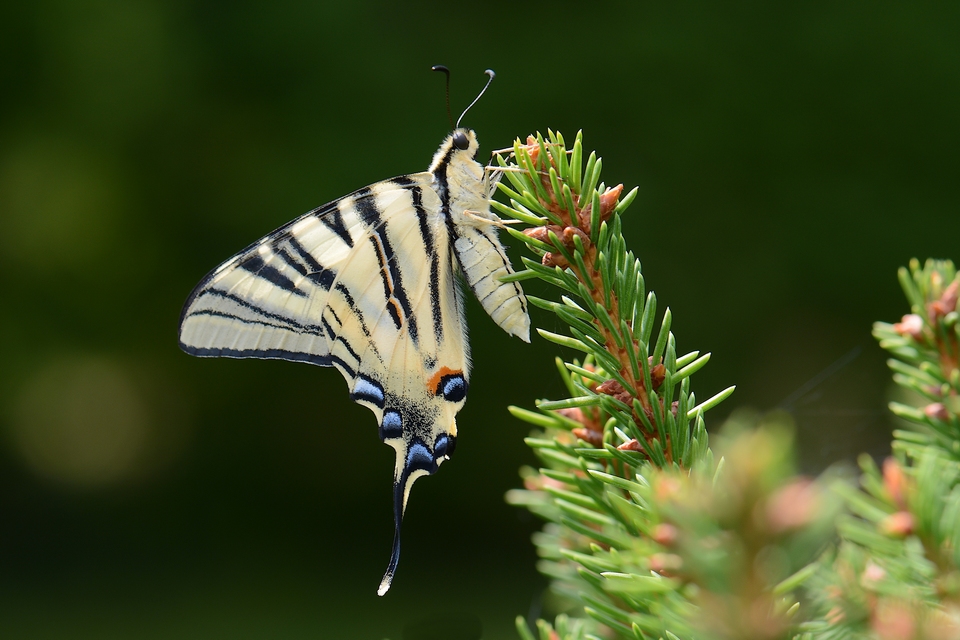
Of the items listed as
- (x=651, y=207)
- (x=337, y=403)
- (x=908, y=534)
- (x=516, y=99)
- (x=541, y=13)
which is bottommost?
(x=337, y=403)

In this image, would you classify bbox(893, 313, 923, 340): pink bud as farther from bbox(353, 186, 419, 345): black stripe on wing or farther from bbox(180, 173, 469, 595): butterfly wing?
bbox(353, 186, 419, 345): black stripe on wing

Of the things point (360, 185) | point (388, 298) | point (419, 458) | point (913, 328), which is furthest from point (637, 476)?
point (360, 185)

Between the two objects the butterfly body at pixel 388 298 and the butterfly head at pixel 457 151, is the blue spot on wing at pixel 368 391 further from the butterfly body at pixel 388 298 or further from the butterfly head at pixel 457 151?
the butterfly head at pixel 457 151

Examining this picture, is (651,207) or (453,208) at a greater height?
(453,208)

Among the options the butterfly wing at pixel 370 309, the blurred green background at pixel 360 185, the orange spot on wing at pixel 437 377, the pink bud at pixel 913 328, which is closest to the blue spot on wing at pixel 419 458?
the butterfly wing at pixel 370 309

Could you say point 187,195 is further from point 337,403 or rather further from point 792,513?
point 792,513

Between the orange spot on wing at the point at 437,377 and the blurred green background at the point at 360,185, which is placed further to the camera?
the blurred green background at the point at 360,185

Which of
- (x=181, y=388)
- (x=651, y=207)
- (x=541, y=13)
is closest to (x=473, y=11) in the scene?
(x=541, y=13)
